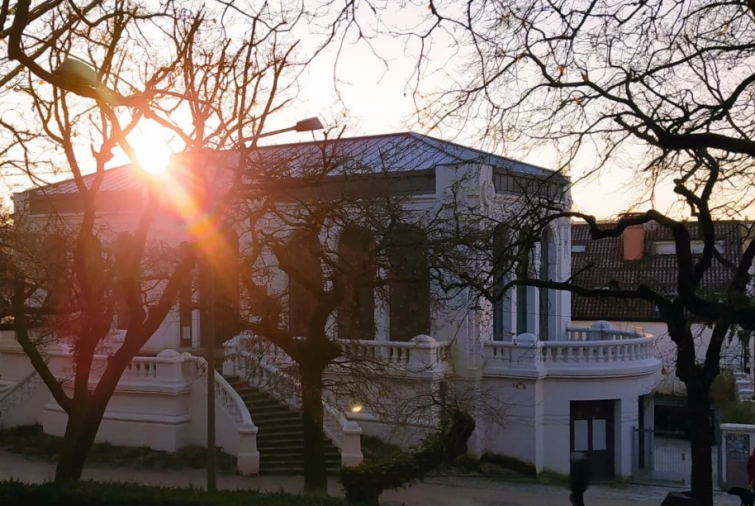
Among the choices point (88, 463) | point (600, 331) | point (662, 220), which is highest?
point (662, 220)

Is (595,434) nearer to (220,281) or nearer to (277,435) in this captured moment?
(277,435)

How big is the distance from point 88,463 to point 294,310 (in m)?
6.78

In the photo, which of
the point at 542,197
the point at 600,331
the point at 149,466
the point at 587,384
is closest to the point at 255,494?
the point at 542,197

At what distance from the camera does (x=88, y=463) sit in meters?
20.2

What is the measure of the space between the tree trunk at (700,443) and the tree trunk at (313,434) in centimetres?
552

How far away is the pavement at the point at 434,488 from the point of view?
56.2 feet

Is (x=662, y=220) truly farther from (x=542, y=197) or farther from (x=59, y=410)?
(x=59, y=410)

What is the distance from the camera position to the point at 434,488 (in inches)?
712

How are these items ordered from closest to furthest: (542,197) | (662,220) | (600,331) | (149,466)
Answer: (662,220) < (542,197) < (149,466) < (600,331)

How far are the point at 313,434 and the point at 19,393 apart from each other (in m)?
14.4

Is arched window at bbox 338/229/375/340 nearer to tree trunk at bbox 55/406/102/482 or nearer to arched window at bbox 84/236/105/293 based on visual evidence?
tree trunk at bbox 55/406/102/482

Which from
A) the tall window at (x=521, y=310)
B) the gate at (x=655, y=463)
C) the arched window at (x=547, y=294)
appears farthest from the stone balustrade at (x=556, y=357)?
the tall window at (x=521, y=310)

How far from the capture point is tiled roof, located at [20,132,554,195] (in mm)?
14148

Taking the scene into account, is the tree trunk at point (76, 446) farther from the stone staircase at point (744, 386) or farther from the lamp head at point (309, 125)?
the stone staircase at point (744, 386)
